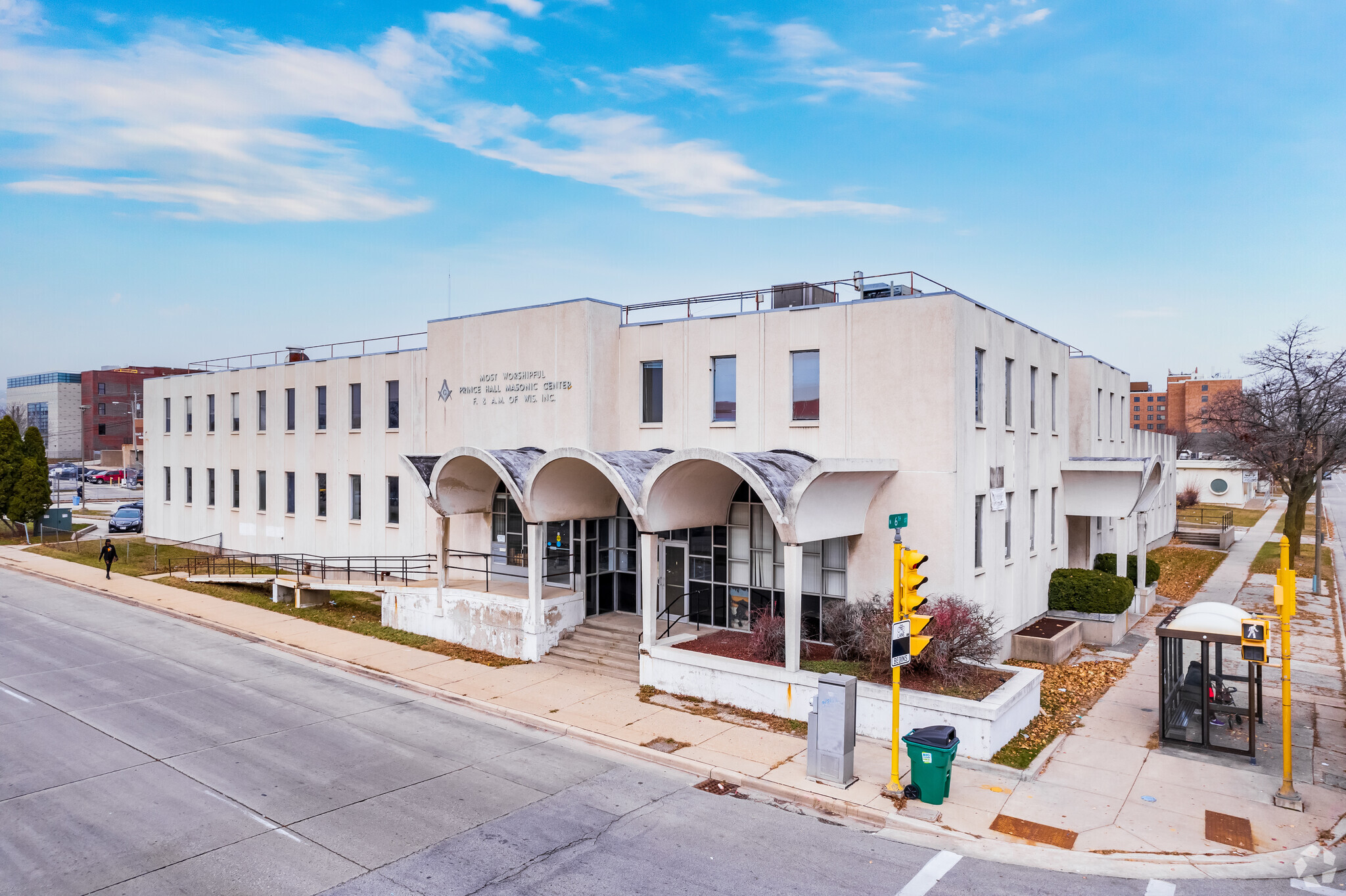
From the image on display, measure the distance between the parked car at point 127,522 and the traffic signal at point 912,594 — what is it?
1839 inches

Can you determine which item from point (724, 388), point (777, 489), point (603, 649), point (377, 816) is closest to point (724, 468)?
point (724, 388)

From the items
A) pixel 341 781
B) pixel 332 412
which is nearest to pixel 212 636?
pixel 332 412

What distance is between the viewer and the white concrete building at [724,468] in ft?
52.9

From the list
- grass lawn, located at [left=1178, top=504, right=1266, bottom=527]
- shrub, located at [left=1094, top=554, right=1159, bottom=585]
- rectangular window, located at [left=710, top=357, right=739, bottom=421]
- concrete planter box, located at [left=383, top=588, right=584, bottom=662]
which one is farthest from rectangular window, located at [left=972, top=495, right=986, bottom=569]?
grass lawn, located at [left=1178, top=504, right=1266, bottom=527]

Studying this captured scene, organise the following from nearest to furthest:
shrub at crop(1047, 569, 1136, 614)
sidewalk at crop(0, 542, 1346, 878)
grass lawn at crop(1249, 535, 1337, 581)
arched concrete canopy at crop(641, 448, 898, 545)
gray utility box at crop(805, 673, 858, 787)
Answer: sidewalk at crop(0, 542, 1346, 878) → gray utility box at crop(805, 673, 858, 787) → arched concrete canopy at crop(641, 448, 898, 545) → shrub at crop(1047, 569, 1136, 614) → grass lawn at crop(1249, 535, 1337, 581)

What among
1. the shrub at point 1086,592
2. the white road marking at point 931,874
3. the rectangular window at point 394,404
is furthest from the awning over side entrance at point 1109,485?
the rectangular window at point 394,404

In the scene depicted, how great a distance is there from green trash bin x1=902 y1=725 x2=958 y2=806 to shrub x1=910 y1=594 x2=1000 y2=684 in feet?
8.80

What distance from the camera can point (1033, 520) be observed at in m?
20.8

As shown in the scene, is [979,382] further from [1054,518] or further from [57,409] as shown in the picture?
[57,409]

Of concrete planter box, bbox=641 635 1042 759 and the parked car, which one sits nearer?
concrete planter box, bbox=641 635 1042 759

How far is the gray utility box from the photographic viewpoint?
1146 cm

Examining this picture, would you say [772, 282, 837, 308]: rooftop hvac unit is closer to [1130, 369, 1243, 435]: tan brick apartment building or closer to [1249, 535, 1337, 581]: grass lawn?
[1249, 535, 1337, 581]: grass lawn

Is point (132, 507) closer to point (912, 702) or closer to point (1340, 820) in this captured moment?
point (912, 702)

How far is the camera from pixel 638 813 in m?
10.8
